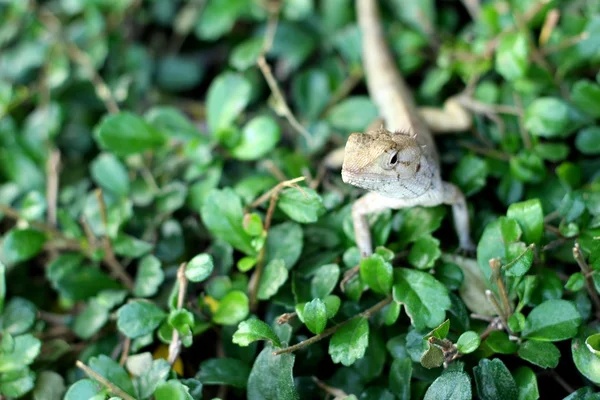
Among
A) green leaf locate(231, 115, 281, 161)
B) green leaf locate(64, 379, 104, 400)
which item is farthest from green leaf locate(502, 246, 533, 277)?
green leaf locate(64, 379, 104, 400)

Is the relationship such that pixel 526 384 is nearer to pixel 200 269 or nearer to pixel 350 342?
pixel 350 342

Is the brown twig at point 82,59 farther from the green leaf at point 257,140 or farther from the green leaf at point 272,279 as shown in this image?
the green leaf at point 272,279

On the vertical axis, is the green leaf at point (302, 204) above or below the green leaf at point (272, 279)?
→ above

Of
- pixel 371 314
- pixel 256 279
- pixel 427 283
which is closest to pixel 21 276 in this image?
pixel 256 279

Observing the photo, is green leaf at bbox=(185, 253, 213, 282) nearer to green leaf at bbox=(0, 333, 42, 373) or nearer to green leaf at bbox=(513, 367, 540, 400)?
green leaf at bbox=(0, 333, 42, 373)

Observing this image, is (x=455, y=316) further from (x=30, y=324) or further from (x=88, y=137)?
(x=88, y=137)

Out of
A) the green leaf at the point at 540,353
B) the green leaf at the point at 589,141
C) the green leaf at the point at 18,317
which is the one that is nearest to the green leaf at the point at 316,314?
the green leaf at the point at 540,353
